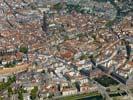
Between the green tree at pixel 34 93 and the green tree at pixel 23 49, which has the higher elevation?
the green tree at pixel 23 49

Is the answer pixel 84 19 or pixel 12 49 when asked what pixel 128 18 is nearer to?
pixel 84 19

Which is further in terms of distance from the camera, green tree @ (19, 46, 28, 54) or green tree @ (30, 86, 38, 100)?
green tree @ (19, 46, 28, 54)

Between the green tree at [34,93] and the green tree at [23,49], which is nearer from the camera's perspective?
the green tree at [34,93]

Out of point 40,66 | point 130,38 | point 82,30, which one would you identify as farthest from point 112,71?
point 82,30

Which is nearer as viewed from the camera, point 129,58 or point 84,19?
point 129,58

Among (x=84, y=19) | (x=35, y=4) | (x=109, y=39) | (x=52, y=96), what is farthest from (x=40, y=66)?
(x=35, y=4)

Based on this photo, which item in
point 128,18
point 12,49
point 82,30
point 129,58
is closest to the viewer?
point 129,58

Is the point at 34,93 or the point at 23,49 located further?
the point at 23,49

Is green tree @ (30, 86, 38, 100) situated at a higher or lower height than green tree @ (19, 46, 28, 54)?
lower

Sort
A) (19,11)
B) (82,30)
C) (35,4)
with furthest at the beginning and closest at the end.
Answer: (35,4), (19,11), (82,30)
